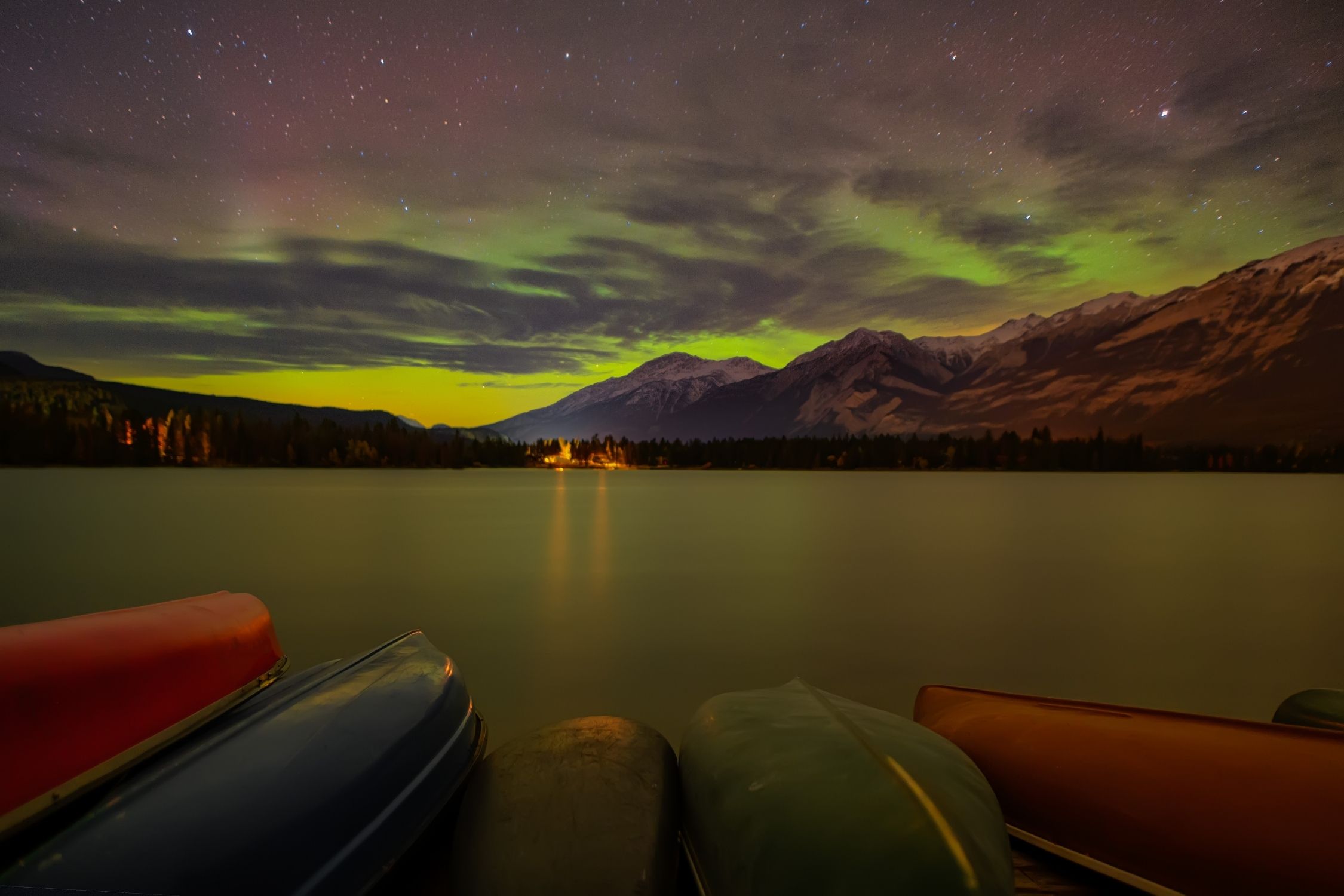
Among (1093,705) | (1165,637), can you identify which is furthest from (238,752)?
(1165,637)

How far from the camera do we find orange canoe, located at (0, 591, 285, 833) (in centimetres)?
276

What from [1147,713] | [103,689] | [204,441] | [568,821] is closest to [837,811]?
[568,821]

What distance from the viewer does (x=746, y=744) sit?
331 cm

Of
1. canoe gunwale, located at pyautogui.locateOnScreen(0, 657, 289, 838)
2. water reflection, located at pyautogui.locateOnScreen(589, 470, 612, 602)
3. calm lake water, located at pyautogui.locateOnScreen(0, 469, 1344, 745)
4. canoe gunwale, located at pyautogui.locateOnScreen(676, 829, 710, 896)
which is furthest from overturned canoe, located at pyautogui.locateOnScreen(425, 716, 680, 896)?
water reflection, located at pyautogui.locateOnScreen(589, 470, 612, 602)

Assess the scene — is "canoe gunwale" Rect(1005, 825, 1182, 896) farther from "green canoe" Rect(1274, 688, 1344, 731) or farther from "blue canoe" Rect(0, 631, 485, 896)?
"blue canoe" Rect(0, 631, 485, 896)

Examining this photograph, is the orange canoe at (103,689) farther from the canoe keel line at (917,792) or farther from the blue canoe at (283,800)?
the canoe keel line at (917,792)

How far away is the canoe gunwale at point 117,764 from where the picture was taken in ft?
8.28

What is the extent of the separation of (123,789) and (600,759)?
2157mm

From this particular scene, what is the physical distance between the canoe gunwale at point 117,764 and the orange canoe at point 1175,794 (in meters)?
4.72

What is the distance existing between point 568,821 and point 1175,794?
299 centimetres

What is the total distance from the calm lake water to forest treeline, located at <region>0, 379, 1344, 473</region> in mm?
127819

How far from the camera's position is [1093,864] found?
122 inches

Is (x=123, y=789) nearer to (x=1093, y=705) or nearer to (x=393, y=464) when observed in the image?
(x=1093, y=705)

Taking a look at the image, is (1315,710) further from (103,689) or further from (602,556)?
(602,556)
